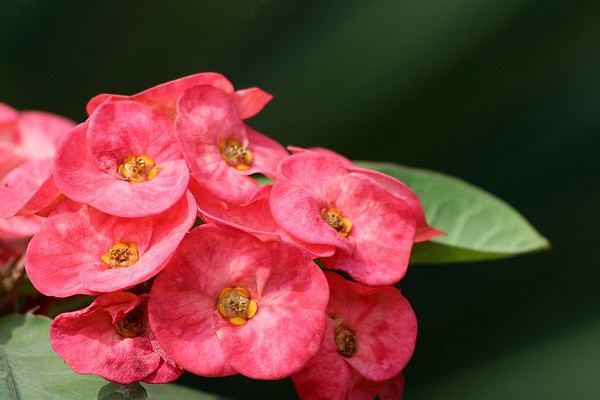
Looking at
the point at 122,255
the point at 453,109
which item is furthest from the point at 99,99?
the point at 453,109

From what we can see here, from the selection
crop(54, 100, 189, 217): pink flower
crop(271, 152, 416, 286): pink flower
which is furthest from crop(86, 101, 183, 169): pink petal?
crop(271, 152, 416, 286): pink flower

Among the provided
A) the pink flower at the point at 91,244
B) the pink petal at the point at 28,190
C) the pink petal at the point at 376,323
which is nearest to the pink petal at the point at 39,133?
the pink petal at the point at 28,190

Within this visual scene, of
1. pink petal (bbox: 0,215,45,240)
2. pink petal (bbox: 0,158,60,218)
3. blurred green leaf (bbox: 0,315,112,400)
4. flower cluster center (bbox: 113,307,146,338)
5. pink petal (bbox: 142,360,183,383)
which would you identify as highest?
pink petal (bbox: 0,158,60,218)

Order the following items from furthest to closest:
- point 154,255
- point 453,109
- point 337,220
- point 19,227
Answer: point 453,109
point 19,227
point 337,220
point 154,255

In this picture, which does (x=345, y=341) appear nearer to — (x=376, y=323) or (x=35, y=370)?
(x=376, y=323)

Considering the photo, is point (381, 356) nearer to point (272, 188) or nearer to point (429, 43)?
point (272, 188)

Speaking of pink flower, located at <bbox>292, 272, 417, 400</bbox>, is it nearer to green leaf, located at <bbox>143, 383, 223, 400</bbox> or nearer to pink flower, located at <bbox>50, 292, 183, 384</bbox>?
pink flower, located at <bbox>50, 292, 183, 384</bbox>

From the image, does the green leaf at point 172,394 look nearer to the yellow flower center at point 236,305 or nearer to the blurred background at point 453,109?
the yellow flower center at point 236,305
